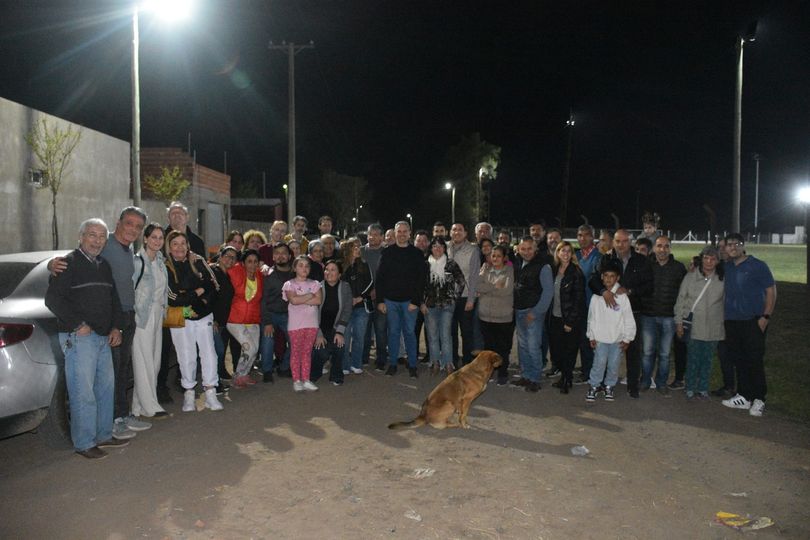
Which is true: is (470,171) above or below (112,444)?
above

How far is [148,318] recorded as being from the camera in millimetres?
6375

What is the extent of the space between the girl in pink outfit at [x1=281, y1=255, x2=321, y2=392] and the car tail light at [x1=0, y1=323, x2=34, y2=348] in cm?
330

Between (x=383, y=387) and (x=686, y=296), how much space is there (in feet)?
12.9

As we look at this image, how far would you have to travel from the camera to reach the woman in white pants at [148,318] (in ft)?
20.7

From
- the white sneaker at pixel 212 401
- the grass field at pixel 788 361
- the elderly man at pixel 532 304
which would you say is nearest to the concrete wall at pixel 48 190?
the white sneaker at pixel 212 401

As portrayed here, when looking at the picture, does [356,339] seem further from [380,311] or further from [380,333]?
[380,311]

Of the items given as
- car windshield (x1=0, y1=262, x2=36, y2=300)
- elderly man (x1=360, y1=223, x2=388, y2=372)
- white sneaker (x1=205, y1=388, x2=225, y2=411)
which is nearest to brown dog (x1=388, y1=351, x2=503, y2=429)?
white sneaker (x1=205, y1=388, x2=225, y2=411)

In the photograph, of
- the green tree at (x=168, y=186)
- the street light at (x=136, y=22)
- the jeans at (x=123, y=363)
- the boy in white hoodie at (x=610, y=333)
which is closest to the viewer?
the jeans at (x=123, y=363)

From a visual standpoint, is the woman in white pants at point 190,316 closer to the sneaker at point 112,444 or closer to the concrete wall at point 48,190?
the sneaker at point 112,444

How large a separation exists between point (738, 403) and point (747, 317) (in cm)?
97

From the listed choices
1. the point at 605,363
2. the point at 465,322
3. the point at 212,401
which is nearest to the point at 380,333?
the point at 465,322

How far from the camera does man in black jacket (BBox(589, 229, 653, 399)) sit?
7617 millimetres

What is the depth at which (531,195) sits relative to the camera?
9569 centimetres

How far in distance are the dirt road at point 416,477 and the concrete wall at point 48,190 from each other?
1445 cm
